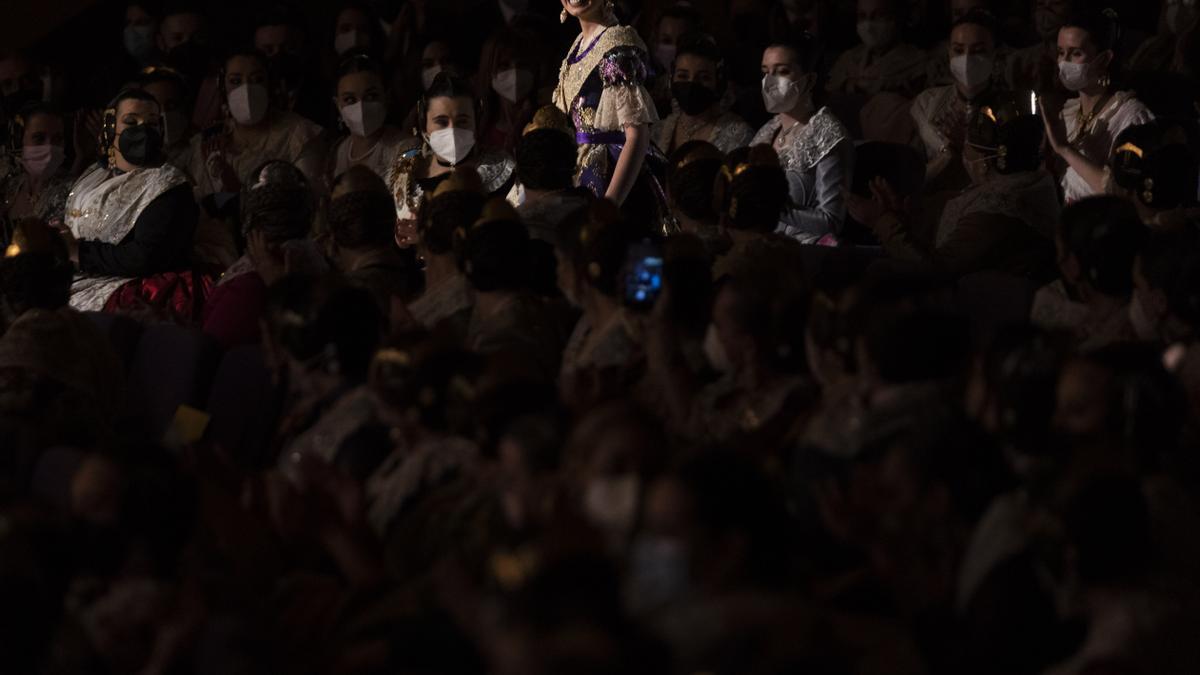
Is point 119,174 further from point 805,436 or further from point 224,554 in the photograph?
point 805,436

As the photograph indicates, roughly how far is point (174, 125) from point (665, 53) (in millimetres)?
1636

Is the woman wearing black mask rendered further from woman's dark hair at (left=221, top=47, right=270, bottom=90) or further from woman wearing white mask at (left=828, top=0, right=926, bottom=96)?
woman's dark hair at (left=221, top=47, right=270, bottom=90)

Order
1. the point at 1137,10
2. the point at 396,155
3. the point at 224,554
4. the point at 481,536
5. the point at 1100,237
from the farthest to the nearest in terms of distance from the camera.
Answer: the point at 1137,10, the point at 396,155, the point at 1100,237, the point at 224,554, the point at 481,536

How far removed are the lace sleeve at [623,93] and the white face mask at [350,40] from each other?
244 cm

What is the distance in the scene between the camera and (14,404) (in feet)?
13.4

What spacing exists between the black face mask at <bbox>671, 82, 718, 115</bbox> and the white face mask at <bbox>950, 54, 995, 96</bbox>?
72cm

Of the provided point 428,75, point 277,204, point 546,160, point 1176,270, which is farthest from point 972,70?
point 1176,270

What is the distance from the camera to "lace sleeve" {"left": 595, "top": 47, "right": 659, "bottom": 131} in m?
Answer: 5.29

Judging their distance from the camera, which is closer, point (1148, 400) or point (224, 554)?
point (1148, 400)

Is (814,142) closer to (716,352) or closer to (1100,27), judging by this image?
(1100,27)

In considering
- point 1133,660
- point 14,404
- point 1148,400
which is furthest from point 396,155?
point 1133,660

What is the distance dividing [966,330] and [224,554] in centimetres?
107

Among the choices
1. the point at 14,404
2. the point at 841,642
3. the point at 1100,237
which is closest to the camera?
the point at 841,642

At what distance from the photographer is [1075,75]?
18.4 ft
